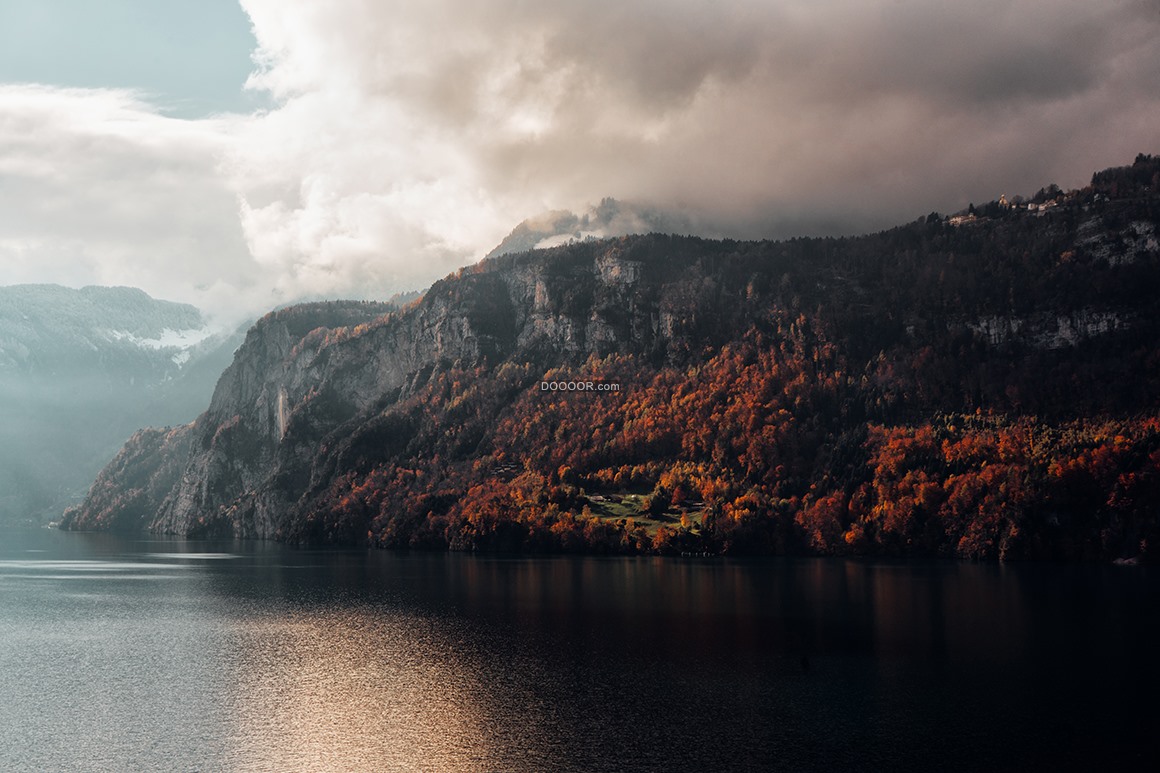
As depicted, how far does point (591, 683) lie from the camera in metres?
93.4

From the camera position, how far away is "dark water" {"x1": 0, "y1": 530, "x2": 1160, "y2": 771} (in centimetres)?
7156

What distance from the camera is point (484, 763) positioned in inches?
2731

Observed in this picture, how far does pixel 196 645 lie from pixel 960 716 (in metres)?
85.6

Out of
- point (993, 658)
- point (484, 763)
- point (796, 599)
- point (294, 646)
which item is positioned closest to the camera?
point (484, 763)

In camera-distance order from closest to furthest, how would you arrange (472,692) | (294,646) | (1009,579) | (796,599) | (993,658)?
1. (472,692)
2. (993,658)
3. (294,646)
4. (796,599)
5. (1009,579)

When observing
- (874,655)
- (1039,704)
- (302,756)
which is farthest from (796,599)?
(302,756)

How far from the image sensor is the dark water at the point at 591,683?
71.6 meters

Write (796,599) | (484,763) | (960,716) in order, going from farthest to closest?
(796,599) < (960,716) < (484,763)

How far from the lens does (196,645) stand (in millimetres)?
117312

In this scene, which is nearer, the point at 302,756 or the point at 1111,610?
the point at 302,756

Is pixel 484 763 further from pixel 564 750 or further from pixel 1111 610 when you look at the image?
pixel 1111 610

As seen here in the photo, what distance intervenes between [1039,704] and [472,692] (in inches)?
1952

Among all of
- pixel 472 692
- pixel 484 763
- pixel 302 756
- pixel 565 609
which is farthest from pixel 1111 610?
pixel 302 756

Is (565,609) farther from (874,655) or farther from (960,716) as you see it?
(960,716)
